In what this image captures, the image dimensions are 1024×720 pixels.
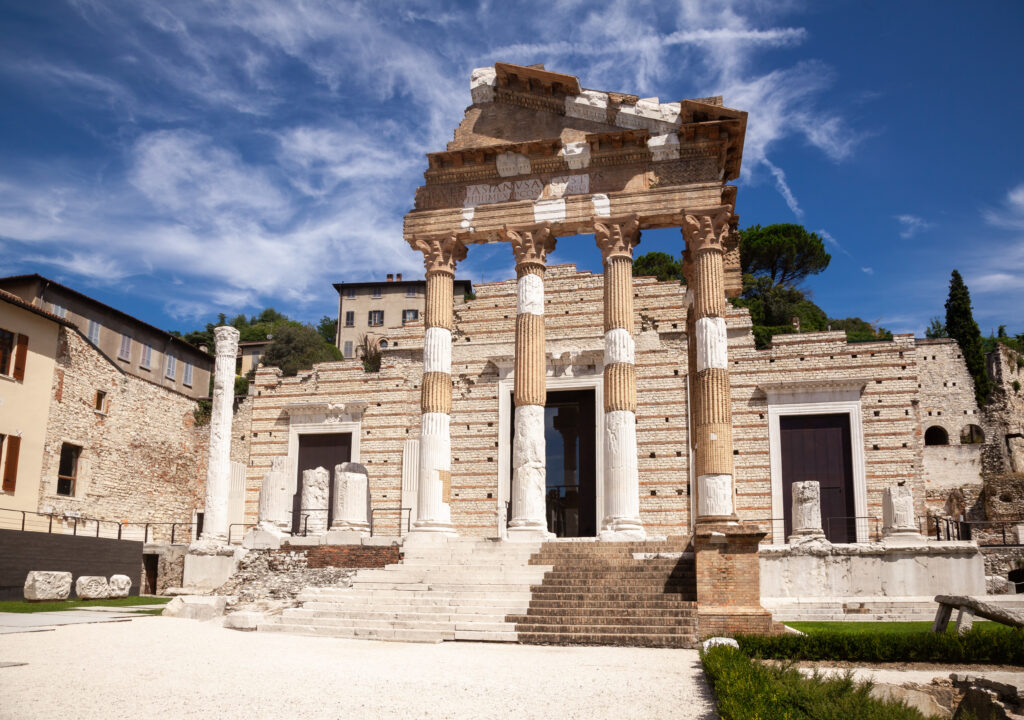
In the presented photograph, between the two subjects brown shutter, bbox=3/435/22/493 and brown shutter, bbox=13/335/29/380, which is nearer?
brown shutter, bbox=3/435/22/493

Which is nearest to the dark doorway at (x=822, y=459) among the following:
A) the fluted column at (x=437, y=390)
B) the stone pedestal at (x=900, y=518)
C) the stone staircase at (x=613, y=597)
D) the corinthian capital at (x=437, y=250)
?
the stone pedestal at (x=900, y=518)

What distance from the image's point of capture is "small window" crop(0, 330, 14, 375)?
26766 mm

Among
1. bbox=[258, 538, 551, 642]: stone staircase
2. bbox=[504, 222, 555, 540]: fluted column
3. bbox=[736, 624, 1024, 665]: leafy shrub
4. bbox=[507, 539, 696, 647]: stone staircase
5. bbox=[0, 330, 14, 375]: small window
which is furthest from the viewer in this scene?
bbox=[0, 330, 14, 375]: small window

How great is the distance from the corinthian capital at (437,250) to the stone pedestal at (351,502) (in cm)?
534

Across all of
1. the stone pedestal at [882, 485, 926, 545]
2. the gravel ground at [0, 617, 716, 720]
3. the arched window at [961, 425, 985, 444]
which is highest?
the arched window at [961, 425, 985, 444]

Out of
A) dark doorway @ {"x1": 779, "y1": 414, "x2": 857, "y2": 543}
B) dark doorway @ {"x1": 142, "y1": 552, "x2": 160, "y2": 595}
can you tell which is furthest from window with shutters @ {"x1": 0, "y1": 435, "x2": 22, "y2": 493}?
dark doorway @ {"x1": 779, "y1": 414, "x2": 857, "y2": 543}

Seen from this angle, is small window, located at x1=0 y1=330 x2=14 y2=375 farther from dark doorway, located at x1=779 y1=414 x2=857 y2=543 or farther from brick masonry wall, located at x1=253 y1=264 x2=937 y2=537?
dark doorway, located at x1=779 y1=414 x2=857 y2=543

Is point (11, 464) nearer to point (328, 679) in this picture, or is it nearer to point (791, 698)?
point (328, 679)

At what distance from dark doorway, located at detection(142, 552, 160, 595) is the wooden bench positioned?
22.2 metres

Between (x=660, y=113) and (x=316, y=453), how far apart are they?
51.1 feet

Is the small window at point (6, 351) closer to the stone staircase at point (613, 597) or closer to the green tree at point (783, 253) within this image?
the stone staircase at point (613, 597)

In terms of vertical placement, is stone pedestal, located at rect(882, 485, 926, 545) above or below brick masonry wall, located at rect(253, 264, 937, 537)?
below

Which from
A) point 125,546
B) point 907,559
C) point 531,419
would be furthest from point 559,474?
point 125,546

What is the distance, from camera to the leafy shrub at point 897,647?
11211 mm
